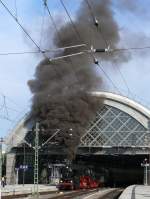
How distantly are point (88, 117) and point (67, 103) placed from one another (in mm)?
11260

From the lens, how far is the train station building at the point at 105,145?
109 metres

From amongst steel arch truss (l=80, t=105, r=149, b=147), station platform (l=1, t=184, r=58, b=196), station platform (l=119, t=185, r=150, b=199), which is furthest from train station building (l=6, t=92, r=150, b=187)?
station platform (l=119, t=185, r=150, b=199)

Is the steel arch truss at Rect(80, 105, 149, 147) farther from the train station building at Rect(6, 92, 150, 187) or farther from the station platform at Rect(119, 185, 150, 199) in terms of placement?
the station platform at Rect(119, 185, 150, 199)

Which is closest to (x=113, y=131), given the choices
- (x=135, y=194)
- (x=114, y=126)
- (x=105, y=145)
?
(x=114, y=126)

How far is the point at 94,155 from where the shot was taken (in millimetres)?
114000

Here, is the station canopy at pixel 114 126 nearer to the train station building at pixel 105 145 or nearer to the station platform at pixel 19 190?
the train station building at pixel 105 145

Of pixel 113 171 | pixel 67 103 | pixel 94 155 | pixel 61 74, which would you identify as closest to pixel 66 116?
pixel 67 103

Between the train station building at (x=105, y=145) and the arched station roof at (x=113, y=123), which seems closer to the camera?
the train station building at (x=105, y=145)

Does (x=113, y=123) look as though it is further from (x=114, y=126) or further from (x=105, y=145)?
(x=105, y=145)

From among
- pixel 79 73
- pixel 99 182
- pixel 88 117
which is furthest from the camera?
pixel 88 117

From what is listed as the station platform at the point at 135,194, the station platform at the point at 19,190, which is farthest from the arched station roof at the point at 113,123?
the station platform at the point at 135,194

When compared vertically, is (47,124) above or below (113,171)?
above

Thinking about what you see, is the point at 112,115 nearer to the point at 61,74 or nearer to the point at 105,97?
the point at 105,97

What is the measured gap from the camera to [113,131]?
118688 mm
